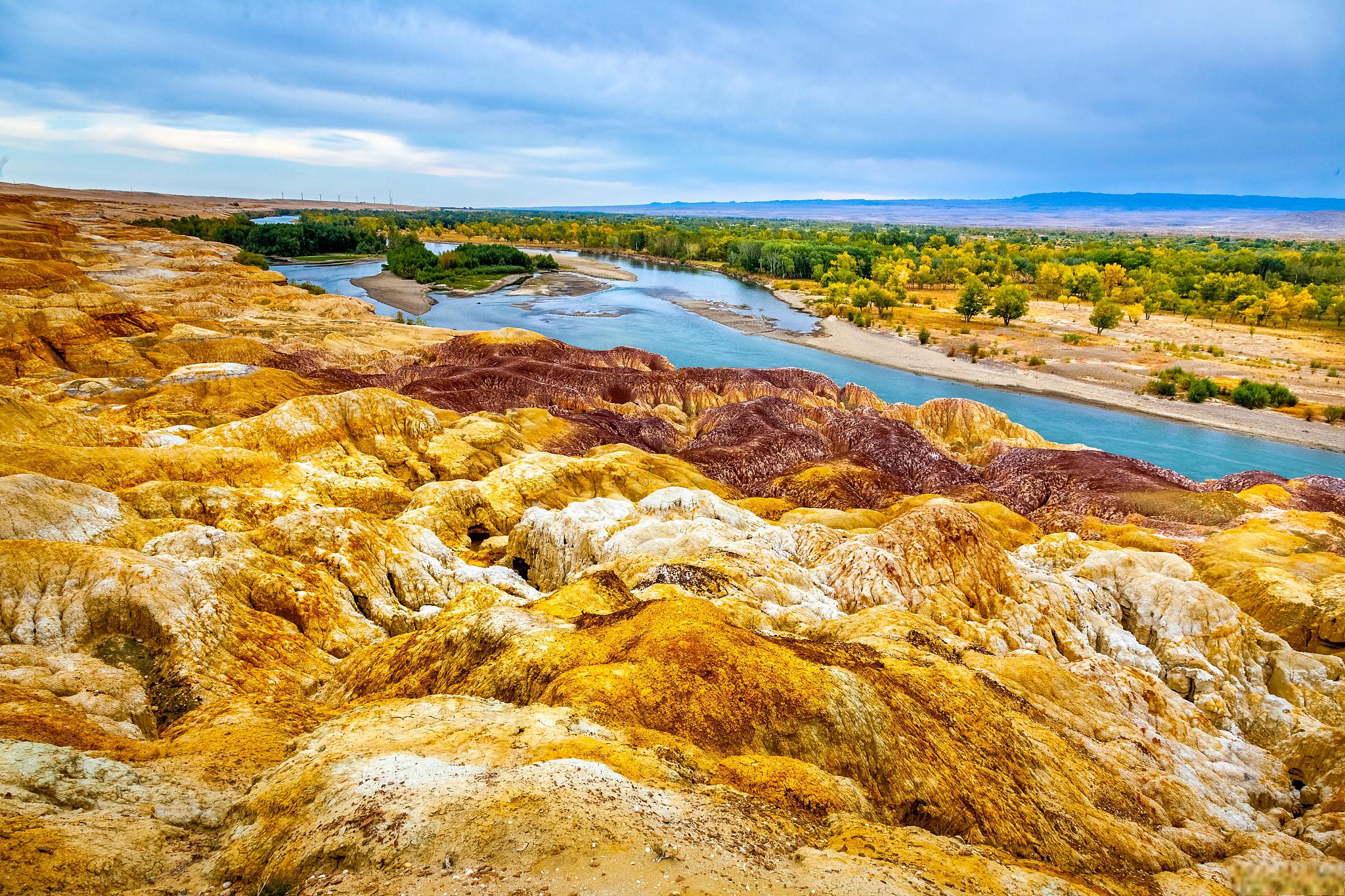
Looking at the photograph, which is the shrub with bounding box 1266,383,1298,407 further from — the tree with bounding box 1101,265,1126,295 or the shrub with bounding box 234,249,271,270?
the shrub with bounding box 234,249,271,270

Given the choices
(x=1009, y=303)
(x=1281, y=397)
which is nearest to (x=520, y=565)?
(x=1281, y=397)

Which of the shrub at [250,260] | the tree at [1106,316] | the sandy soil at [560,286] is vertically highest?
the shrub at [250,260]

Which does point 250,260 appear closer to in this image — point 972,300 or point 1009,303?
point 972,300

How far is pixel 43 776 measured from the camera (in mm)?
8977

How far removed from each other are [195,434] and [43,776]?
84.1 feet

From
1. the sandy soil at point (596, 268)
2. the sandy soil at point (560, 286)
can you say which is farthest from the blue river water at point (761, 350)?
the sandy soil at point (596, 268)

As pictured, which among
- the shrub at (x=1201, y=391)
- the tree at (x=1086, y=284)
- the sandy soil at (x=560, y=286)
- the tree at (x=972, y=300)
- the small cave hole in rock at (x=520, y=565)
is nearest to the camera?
the small cave hole in rock at (x=520, y=565)

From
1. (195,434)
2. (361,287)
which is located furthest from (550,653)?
(361,287)

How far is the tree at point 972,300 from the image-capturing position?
116m

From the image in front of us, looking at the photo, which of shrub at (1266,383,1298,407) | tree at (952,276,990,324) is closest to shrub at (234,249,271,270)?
tree at (952,276,990,324)

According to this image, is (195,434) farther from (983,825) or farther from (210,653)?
(983,825)

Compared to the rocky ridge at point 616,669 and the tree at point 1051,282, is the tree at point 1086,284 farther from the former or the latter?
the rocky ridge at point 616,669

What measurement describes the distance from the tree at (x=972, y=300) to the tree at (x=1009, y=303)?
2.66 m

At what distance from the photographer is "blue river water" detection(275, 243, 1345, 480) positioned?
62031 mm
